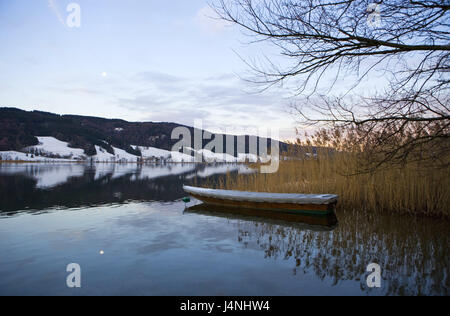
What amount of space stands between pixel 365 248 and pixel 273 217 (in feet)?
12.3

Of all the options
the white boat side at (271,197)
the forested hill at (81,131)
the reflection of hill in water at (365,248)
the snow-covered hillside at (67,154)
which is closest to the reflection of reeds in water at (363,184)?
the reflection of hill in water at (365,248)

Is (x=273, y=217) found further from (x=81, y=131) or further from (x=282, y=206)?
(x=81, y=131)

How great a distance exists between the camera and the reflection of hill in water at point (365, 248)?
13.9 feet

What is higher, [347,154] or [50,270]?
[347,154]

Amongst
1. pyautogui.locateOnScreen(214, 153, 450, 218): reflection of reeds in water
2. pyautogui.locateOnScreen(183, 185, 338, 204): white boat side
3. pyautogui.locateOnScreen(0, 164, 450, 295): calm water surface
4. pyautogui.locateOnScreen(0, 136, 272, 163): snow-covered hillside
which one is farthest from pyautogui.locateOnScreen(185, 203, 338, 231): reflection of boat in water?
pyautogui.locateOnScreen(0, 136, 272, 163): snow-covered hillside

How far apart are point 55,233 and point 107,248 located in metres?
2.27

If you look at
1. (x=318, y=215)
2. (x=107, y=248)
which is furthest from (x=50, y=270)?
(x=318, y=215)

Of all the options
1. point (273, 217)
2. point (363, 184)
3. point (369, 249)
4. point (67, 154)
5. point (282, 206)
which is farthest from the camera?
point (67, 154)

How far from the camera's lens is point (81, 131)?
15250cm

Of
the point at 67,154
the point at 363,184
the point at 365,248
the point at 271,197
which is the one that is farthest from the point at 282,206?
the point at 67,154

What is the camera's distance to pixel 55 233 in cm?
725

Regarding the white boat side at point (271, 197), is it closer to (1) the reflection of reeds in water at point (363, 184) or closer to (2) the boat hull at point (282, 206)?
(2) the boat hull at point (282, 206)
